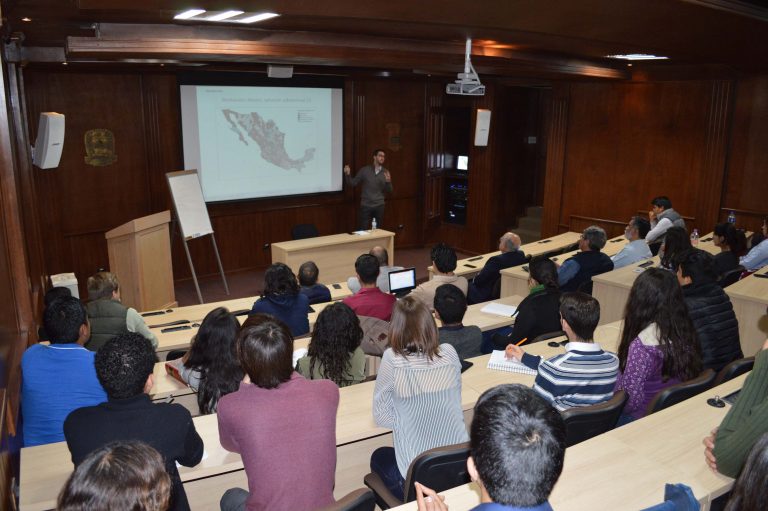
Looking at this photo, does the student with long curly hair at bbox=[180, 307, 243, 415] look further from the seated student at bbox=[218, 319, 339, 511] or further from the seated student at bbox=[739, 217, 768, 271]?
the seated student at bbox=[739, 217, 768, 271]

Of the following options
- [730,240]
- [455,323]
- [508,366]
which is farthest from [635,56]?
[508,366]

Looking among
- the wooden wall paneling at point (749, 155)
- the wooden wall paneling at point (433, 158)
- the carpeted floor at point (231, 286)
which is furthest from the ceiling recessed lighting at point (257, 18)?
the wooden wall paneling at point (749, 155)

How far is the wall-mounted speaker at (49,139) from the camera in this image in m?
5.62

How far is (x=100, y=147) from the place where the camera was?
24.5 ft

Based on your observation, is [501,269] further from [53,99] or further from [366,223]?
[53,99]

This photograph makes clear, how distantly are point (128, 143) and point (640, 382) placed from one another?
6.70m

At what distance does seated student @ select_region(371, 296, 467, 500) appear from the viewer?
265 cm

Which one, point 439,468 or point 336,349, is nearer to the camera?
point 439,468

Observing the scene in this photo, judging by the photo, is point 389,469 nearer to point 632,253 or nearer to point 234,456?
point 234,456

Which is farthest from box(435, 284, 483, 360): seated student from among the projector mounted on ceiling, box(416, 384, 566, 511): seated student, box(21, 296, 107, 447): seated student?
the projector mounted on ceiling

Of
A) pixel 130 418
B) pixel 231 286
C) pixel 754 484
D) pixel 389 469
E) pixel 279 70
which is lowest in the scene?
pixel 231 286

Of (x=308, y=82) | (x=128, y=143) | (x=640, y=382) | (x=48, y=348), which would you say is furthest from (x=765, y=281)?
(x=128, y=143)

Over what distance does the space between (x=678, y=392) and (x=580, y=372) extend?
495mm

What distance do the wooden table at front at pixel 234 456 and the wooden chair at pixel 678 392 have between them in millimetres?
699
